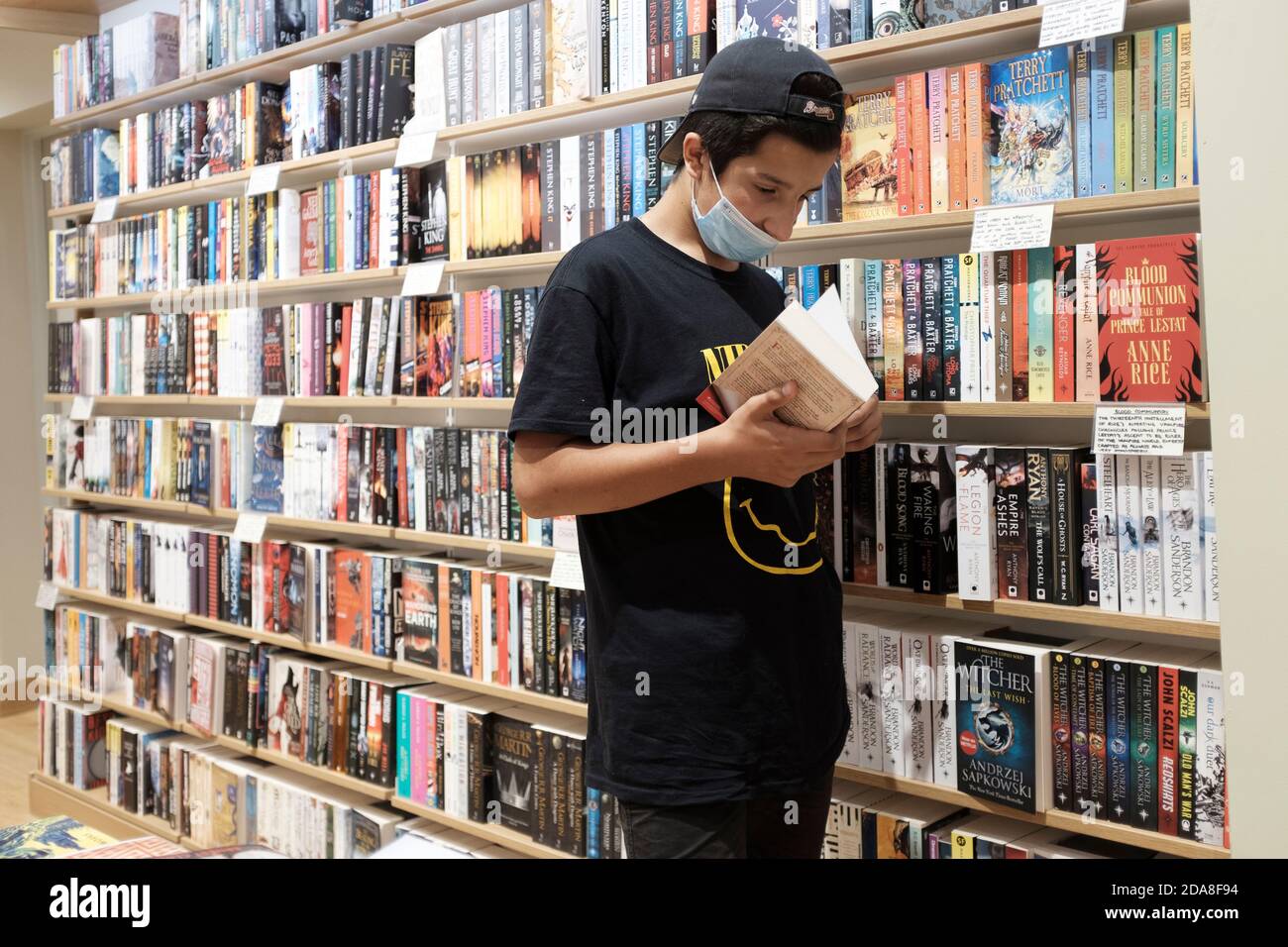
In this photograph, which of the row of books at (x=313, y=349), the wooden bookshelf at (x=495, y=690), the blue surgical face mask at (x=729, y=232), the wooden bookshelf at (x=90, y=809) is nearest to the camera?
the blue surgical face mask at (x=729, y=232)

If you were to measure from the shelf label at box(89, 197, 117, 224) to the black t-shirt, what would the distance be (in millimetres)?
2705

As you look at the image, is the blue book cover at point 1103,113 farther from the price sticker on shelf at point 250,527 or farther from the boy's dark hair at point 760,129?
the price sticker on shelf at point 250,527

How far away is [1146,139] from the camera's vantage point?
5.38 ft

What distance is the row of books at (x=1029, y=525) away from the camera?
1.62 meters

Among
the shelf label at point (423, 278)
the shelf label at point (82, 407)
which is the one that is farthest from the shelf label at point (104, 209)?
the shelf label at point (423, 278)

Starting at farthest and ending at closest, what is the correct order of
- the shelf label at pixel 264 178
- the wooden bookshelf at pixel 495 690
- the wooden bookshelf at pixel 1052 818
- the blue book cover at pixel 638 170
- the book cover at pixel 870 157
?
the shelf label at pixel 264 178
the wooden bookshelf at pixel 495 690
the blue book cover at pixel 638 170
the book cover at pixel 870 157
the wooden bookshelf at pixel 1052 818

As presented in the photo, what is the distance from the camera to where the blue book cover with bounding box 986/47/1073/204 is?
172 cm

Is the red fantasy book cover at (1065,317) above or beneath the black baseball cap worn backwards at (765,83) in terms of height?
beneath

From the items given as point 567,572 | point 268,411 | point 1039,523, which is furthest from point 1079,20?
point 268,411

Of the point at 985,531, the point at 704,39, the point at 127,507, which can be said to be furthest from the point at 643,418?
the point at 127,507

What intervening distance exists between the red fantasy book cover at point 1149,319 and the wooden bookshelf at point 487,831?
4.68 ft

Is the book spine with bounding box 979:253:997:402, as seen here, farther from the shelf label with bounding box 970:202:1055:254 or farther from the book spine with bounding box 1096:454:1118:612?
the book spine with bounding box 1096:454:1118:612

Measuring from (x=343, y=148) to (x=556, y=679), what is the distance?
1.47 meters
